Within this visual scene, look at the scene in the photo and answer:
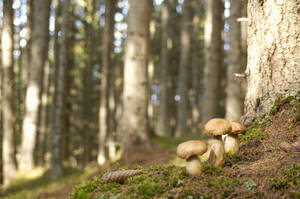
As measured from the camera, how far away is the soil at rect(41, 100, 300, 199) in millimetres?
2844

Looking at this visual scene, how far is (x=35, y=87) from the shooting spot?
12.4 metres

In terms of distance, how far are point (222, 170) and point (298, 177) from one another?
763 mm

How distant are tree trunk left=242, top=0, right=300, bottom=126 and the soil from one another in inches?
11.0

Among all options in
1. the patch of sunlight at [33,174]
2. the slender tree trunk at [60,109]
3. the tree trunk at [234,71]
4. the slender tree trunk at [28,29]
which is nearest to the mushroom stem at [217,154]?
the tree trunk at [234,71]

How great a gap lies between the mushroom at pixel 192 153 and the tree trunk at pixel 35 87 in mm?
10605

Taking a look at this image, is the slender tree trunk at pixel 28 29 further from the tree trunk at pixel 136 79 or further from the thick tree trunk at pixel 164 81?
the thick tree trunk at pixel 164 81

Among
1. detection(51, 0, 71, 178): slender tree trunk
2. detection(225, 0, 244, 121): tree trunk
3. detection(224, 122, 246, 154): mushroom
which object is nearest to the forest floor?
detection(224, 122, 246, 154): mushroom

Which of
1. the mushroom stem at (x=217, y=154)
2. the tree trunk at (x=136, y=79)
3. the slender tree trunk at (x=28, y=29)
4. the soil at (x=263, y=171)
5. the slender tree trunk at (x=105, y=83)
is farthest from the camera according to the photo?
the slender tree trunk at (x=28, y=29)

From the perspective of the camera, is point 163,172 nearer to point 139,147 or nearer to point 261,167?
point 261,167

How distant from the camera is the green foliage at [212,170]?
3.14m

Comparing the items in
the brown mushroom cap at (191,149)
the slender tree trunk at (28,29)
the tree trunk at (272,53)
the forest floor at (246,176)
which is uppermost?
the slender tree trunk at (28,29)

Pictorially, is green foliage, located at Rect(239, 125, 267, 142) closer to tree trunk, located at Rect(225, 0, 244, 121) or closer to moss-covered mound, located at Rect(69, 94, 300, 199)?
moss-covered mound, located at Rect(69, 94, 300, 199)

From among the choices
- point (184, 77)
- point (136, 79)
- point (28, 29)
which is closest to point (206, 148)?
point (136, 79)

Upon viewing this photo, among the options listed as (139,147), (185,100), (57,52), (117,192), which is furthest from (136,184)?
(185,100)
